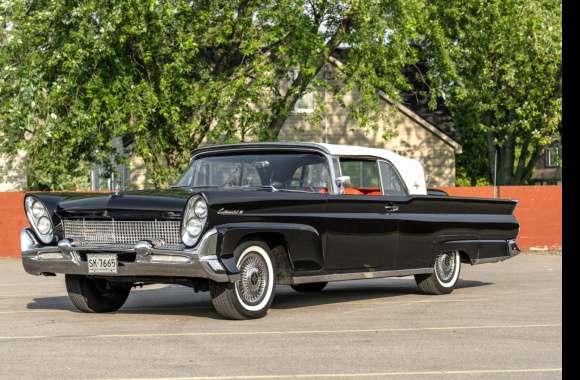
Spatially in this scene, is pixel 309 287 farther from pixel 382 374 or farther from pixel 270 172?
pixel 382 374

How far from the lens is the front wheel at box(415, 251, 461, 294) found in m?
13.6

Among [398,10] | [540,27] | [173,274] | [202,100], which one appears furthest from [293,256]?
[540,27]

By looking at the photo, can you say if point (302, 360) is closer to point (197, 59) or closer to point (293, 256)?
point (293, 256)

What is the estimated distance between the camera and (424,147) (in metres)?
41.3

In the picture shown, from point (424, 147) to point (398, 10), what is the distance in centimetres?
1343

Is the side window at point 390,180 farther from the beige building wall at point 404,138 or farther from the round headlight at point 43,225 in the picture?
the beige building wall at point 404,138

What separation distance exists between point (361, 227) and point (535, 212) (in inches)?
582

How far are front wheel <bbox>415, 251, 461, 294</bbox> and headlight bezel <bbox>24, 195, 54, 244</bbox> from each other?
4.56 metres

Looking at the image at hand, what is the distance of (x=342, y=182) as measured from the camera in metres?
12.0

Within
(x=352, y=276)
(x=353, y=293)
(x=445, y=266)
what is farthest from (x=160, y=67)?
(x=352, y=276)

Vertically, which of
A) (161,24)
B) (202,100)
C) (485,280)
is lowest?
(485,280)

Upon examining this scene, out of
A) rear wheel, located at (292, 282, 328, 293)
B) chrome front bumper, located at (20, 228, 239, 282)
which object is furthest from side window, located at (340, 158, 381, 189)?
chrome front bumper, located at (20, 228, 239, 282)

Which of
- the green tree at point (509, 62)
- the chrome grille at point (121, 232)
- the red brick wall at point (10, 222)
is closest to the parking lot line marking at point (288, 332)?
the chrome grille at point (121, 232)

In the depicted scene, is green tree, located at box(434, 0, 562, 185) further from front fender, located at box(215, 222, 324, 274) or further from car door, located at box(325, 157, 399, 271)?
front fender, located at box(215, 222, 324, 274)
